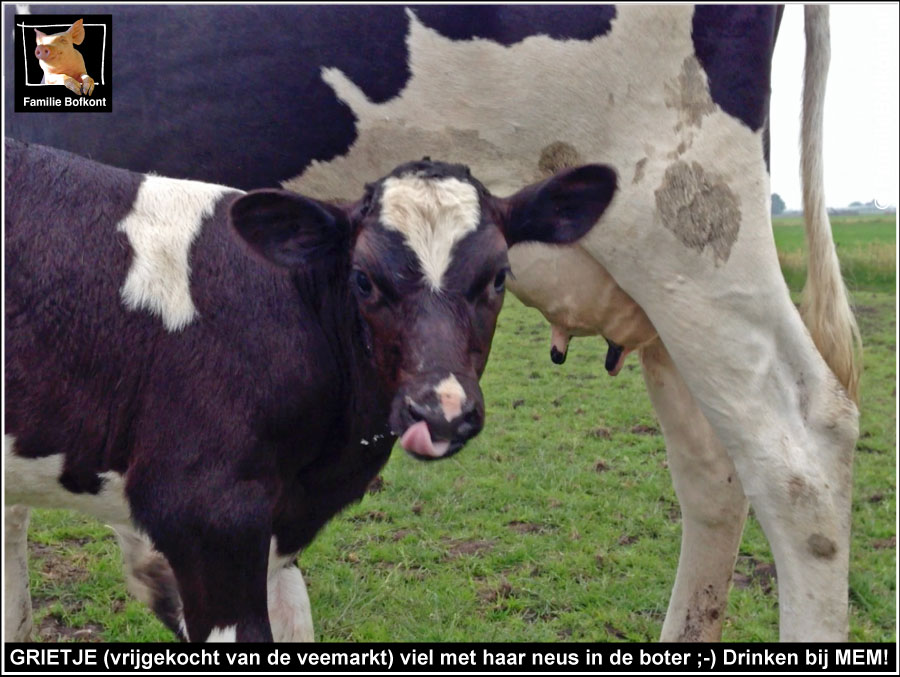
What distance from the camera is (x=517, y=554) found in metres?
5.26

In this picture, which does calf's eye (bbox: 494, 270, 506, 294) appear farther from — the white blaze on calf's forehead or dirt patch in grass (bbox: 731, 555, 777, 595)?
dirt patch in grass (bbox: 731, 555, 777, 595)

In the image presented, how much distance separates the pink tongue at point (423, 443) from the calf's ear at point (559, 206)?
0.89 metres

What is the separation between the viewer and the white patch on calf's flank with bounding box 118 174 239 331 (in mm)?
3102

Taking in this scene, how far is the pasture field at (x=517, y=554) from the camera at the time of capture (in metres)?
4.48

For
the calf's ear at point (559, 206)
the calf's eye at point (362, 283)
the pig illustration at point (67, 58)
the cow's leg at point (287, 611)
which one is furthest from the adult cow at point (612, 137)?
the cow's leg at point (287, 611)

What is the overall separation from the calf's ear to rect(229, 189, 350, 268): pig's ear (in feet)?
1.81

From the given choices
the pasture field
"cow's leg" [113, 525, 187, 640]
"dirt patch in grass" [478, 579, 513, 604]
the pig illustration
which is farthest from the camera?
"dirt patch in grass" [478, 579, 513, 604]

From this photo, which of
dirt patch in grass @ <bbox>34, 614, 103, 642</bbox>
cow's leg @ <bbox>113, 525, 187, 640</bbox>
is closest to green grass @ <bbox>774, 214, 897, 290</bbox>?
cow's leg @ <bbox>113, 525, 187, 640</bbox>

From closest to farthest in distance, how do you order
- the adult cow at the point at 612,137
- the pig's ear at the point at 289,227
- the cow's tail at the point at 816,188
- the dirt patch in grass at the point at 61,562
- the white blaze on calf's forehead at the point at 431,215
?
the white blaze on calf's forehead at the point at 431,215 → the pig's ear at the point at 289,227 → the adult cow at the point at 612,137 → the cow's tail at the point at 816,188 → the dirt patch in grass at the point at 61,562

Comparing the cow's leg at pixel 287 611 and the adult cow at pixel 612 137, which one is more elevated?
the adult cow at pixel 612 137

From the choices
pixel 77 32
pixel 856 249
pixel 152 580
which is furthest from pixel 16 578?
pixel 856 249

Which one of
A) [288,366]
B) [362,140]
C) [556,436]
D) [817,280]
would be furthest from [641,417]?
[288,366]

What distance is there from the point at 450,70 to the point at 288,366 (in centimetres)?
133
